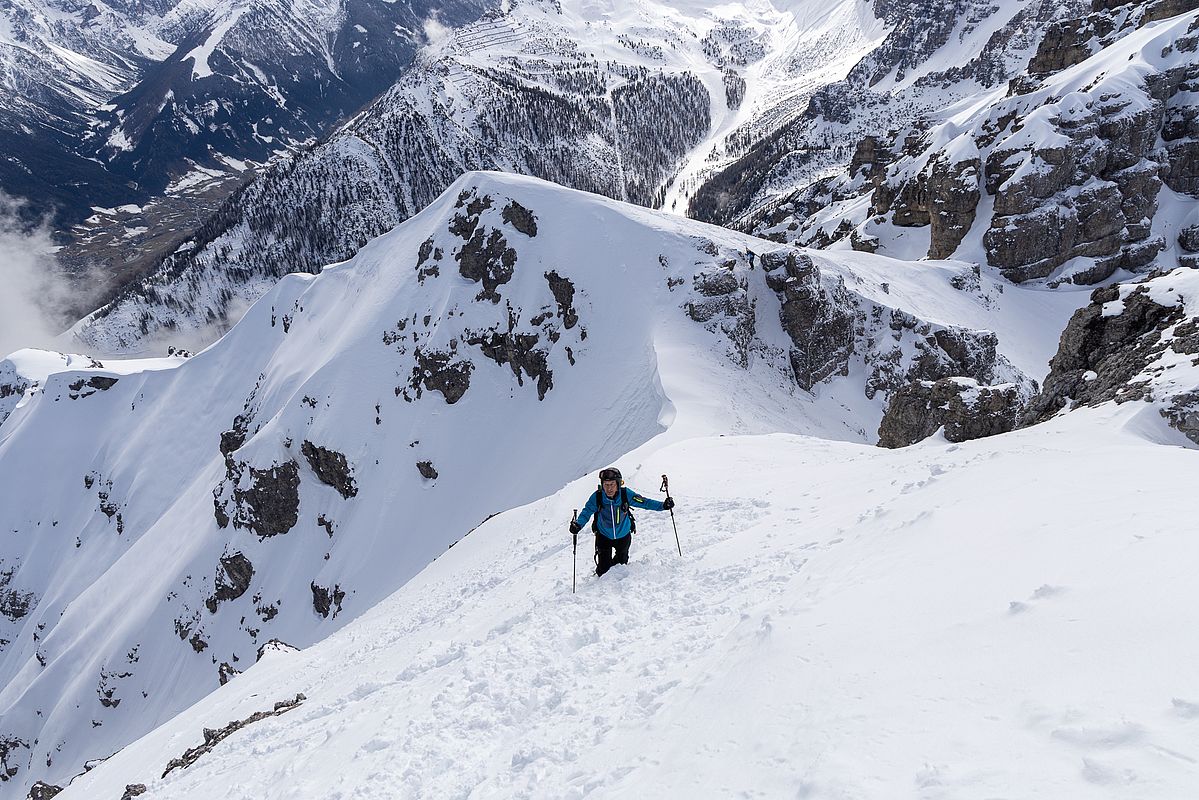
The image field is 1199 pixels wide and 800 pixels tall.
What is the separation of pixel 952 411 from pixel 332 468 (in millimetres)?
46712

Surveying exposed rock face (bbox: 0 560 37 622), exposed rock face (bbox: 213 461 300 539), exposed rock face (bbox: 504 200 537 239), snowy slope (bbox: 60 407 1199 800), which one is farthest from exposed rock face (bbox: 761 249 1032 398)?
exposed rock face (bbox: 0 560 37 622)

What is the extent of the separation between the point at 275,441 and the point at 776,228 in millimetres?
77151

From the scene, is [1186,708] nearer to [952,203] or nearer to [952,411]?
[952,411]

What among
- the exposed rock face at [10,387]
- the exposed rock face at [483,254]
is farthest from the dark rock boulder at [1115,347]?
the exposed rock face at [10,387]

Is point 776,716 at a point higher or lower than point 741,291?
lower

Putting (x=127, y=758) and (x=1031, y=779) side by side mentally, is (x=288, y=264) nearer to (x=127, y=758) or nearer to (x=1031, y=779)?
(x=127, y=758)

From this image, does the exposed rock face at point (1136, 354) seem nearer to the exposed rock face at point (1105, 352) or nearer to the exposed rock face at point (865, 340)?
the exposed rock face at point (1105, 352)

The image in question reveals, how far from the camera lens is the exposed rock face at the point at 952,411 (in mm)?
19859

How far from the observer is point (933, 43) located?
584 ft

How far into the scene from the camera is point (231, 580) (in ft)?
176

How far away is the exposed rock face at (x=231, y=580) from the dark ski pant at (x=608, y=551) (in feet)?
174

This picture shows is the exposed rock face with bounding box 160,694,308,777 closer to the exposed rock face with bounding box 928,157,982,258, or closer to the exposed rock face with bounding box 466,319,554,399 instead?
the exposed rock face with bounding box 466,319,554,399

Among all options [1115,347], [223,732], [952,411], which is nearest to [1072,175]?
[1115,347]

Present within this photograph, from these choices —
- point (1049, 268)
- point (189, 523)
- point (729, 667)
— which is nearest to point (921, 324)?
point (1049, 268)
